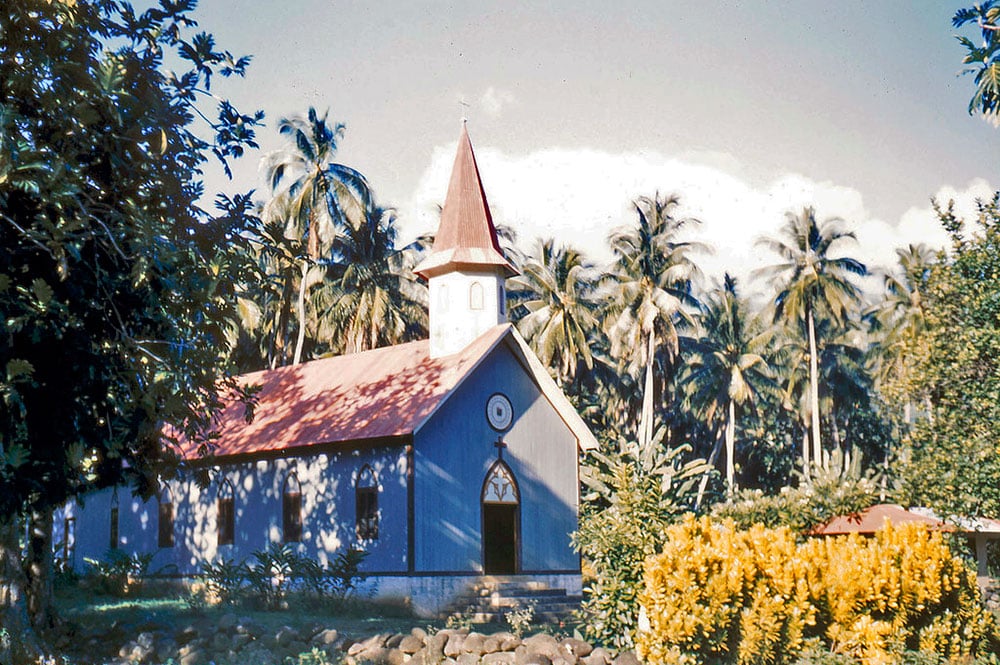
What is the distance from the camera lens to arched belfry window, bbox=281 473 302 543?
94.1 feet

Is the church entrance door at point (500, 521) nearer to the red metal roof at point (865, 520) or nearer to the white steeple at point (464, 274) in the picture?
the white steeple at point (464, 274)

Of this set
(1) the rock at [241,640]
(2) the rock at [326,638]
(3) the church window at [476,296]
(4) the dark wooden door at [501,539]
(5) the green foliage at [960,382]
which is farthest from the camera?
(3) the church window at [476,296]

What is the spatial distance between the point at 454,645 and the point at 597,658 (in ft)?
8.02

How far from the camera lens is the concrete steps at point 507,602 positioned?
26094 mm

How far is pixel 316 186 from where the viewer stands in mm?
45969

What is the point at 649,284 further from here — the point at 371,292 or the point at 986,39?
the point at 986,39

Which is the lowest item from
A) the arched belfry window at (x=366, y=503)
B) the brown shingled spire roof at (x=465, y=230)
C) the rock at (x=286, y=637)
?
the rock at (x=286, y=637)

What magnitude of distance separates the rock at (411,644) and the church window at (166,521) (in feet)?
54.3

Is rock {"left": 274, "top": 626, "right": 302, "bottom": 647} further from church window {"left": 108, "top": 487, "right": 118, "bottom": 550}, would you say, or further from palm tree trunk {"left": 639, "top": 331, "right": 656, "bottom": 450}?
palm tree trunk {"left": 639, "top": 331, "right": 656, "bottom": 450}

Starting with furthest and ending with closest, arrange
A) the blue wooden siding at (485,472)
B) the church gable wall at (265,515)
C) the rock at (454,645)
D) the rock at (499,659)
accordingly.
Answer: the blue wooden siding at (485,472)
the church gable wall at (265,515)
the rock at (454,645)
the rock at (499,659)

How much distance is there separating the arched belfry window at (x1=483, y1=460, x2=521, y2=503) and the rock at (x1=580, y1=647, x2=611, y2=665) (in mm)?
11467

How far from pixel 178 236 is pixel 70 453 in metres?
4.31

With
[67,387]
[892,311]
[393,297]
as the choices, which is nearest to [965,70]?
[67,387]

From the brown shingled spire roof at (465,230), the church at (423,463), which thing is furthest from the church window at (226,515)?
the brown shingled spire roof at (465,230)
